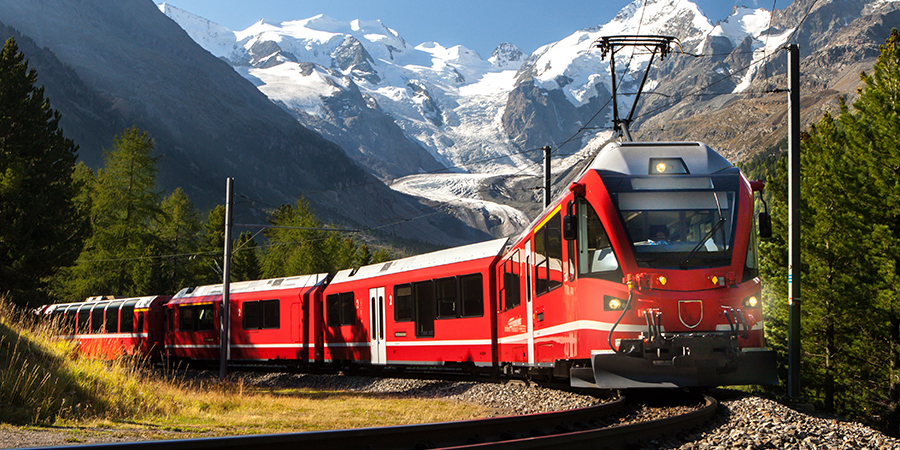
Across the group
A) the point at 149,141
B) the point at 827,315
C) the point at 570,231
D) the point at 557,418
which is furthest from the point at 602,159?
the point at 149,141

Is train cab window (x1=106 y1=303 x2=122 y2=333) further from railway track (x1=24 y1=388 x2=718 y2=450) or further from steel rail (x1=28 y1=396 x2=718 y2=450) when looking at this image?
steel rail (x1=28 y1=396 x2=718 y2=450)

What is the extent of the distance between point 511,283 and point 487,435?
7220mm

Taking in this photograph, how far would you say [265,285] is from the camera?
83.6ft

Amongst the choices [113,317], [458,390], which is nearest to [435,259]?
[458,390]

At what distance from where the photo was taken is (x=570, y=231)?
995 cm

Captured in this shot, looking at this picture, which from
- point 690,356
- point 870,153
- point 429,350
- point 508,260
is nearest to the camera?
point 690,356

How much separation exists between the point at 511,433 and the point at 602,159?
4.94 meters

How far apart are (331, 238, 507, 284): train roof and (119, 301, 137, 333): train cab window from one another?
41.3 ft

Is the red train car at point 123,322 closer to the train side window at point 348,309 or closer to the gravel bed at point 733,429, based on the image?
the train side window at point 348,309

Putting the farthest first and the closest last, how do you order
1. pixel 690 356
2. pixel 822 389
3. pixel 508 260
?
pixel 822 389, pixel 508 260, pixel 690 356

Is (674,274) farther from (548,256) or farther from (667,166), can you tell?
(548,256)

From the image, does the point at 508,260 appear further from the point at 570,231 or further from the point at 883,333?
the point at 883,333

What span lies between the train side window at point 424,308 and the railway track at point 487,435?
906 centimetres

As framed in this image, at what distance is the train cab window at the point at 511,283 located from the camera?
14.0 metres
